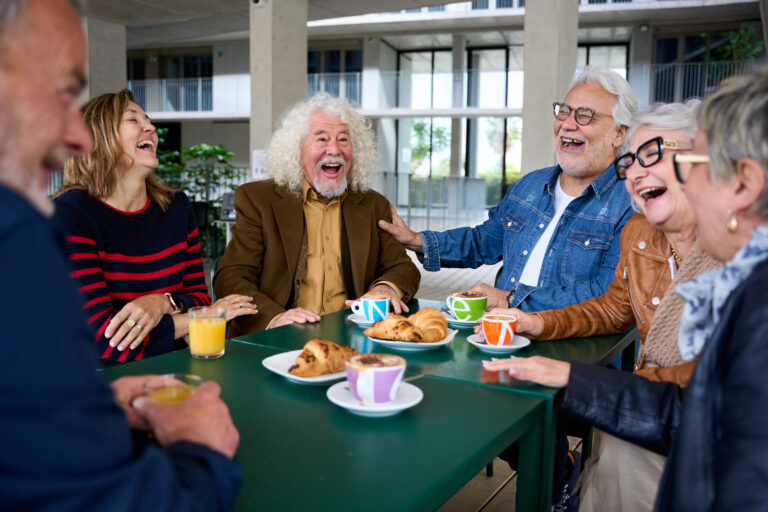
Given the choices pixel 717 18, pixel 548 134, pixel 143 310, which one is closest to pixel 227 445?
pixel 143 310

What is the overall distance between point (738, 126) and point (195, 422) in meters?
0.82

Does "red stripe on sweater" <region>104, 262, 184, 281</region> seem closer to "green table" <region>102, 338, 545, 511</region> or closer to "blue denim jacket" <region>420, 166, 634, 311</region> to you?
"green table" <region>102, 338, 545, 511</region>

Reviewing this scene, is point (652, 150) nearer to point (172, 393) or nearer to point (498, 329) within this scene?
point (498, 329)

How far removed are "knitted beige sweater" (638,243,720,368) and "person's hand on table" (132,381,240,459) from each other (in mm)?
1184

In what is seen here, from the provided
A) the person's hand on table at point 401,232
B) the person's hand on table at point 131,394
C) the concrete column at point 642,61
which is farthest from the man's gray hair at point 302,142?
the concrete column at point 642,61

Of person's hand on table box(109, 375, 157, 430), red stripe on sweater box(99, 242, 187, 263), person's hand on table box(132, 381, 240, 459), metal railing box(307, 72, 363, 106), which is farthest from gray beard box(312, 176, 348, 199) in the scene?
metal railing box(307, 72, 363, 106)

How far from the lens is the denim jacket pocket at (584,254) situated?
2.44 meters

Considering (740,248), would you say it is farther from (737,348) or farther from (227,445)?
(227,445)

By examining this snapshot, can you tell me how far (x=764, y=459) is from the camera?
2.52 feet

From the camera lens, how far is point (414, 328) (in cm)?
170

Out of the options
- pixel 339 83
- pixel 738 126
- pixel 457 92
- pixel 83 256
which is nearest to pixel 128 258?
pixel 83 256

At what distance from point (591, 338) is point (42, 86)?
162cm

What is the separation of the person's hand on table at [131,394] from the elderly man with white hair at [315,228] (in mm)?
1316

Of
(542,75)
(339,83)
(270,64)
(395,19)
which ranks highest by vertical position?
(395,19)
